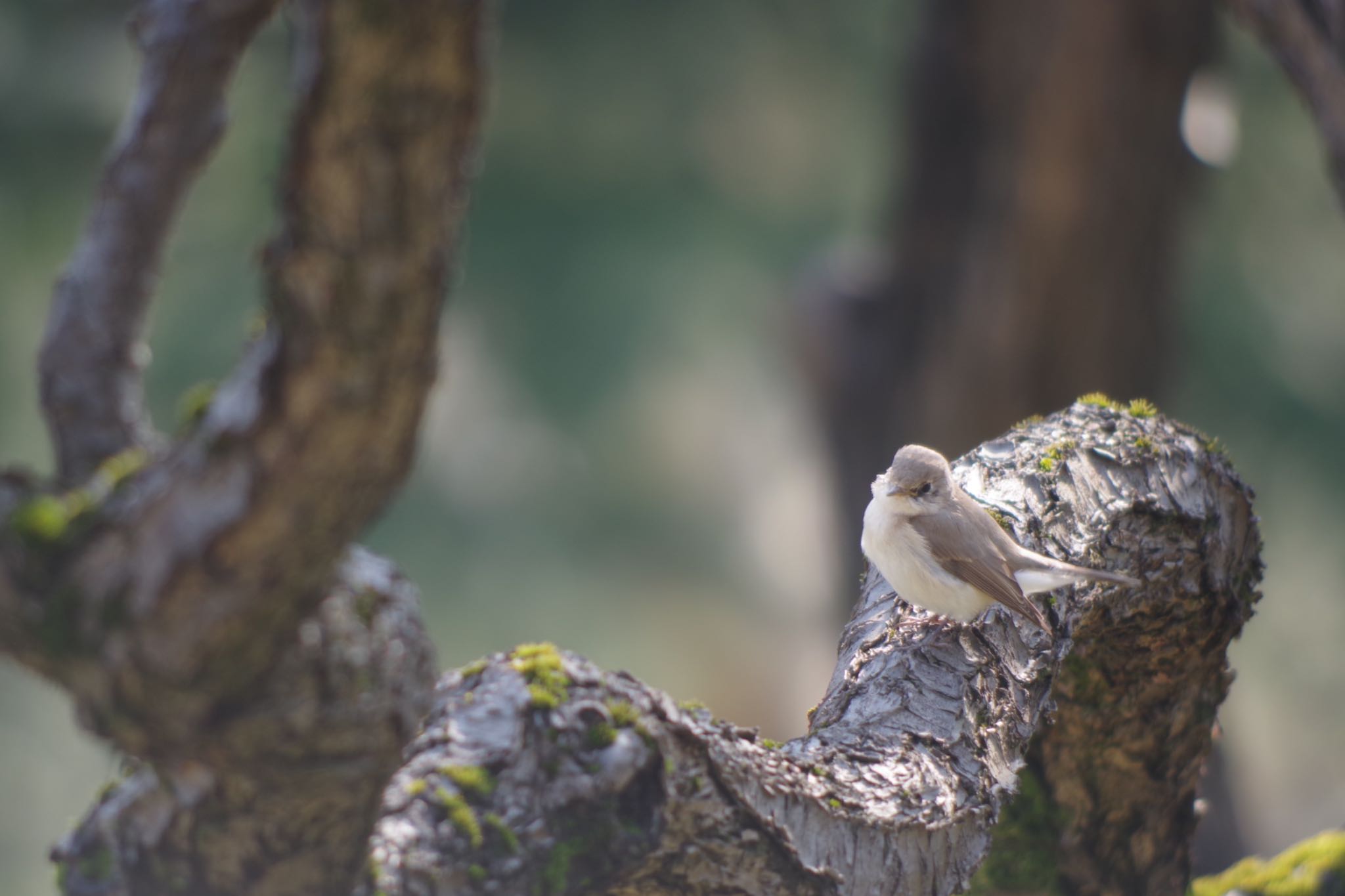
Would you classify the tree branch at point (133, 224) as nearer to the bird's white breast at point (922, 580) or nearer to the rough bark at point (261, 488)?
the rough bark at point (261, 488)

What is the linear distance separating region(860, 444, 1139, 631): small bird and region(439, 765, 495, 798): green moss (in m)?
0.80

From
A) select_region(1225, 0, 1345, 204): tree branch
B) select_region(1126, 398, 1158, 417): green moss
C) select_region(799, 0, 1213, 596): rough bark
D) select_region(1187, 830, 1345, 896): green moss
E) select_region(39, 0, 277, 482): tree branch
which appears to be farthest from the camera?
select_region(799, 0, 1213, 596): rough bark

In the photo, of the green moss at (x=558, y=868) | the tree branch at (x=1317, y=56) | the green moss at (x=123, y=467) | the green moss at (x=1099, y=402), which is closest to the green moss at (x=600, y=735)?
the green moss at (x=558, y=868)

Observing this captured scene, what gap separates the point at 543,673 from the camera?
4.60 ft

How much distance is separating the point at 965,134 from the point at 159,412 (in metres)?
4.23

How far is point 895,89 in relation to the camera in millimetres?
7020

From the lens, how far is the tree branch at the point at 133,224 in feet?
3.77

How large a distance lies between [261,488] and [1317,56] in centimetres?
252

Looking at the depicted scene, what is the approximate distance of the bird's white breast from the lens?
1.86 m

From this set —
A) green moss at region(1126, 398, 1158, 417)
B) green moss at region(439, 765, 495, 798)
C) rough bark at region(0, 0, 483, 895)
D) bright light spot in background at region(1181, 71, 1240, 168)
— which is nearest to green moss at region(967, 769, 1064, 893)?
green moss at region(1126, 398, 1158, 417)

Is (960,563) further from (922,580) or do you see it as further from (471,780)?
(471,780)

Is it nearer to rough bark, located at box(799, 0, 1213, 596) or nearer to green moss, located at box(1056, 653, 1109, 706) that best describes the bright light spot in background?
rough bark, located at box(799, 0, 1213, 596)

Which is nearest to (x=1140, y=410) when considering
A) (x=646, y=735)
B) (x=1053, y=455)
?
(x=1053, y=455)

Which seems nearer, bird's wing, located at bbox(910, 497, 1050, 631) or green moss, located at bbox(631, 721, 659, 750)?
green moss, located at bbox(631, 721, 659, 750)
